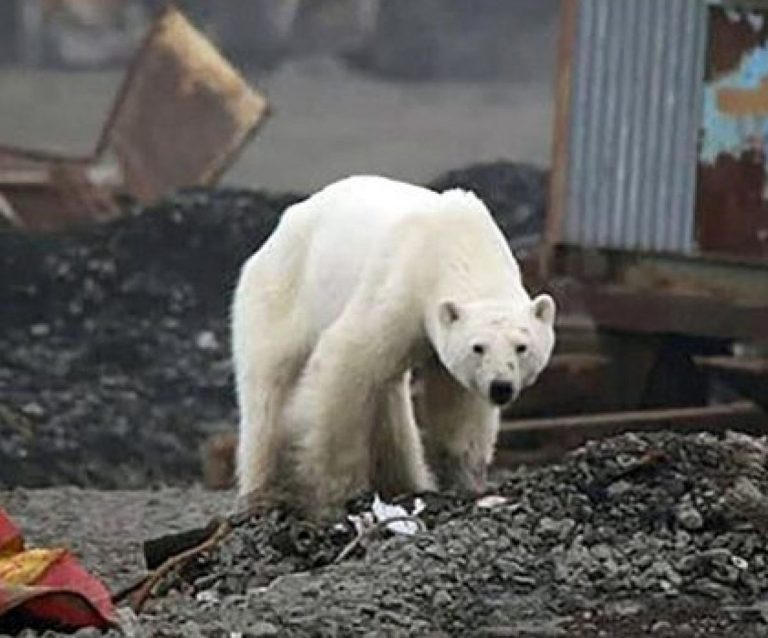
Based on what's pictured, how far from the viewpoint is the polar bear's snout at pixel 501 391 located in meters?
10.1

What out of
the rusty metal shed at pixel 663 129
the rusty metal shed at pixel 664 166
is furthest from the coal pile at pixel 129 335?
the rusty metal shed at pixel 663 129

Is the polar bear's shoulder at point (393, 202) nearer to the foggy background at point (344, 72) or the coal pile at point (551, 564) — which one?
the coal pile at point (551, 564)

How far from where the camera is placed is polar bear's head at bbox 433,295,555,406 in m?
10.1

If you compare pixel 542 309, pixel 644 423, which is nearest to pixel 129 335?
pixel 644 423

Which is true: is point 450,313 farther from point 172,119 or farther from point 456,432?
point 172,119

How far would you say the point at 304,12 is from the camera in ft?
86.2

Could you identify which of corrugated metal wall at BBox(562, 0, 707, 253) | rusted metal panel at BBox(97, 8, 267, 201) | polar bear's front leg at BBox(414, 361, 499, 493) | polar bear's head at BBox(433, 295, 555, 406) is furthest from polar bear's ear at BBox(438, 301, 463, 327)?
rusted metal panel at BBox(97, 8, 267, 201)

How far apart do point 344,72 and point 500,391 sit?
16169 mm

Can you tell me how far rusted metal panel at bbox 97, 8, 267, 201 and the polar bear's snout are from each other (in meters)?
13.8

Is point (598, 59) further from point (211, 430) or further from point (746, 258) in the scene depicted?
point (211, 430)

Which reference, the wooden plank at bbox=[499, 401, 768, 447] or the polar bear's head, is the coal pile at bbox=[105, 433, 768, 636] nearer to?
the polar bear's head

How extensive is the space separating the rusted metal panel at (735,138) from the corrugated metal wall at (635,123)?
3.8 inches

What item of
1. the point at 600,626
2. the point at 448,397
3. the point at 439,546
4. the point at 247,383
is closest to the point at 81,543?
the point at 247,383

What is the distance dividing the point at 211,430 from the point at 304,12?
1031 cm
